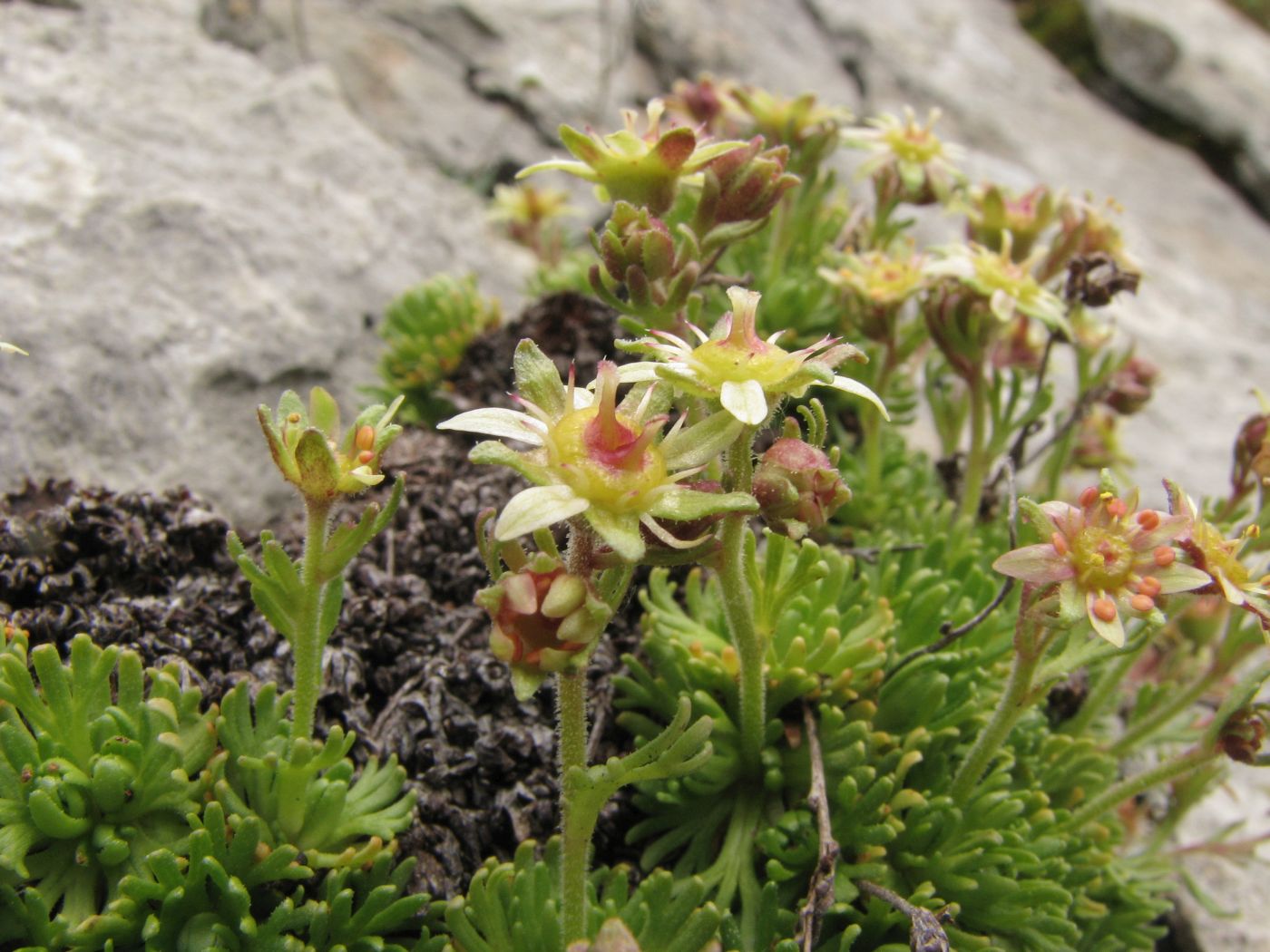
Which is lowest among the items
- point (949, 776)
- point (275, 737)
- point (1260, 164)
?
point (275, 737)

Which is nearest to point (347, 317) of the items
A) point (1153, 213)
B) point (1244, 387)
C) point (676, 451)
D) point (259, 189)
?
point (259, 189)

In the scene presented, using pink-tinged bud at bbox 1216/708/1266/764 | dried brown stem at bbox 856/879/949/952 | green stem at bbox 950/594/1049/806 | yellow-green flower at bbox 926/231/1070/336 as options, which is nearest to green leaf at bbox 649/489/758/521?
green stem at bbox 950/594/1049/806

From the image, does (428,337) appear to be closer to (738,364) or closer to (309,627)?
(309,627)

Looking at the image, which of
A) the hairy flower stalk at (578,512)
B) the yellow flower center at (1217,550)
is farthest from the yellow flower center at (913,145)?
the hairy flower stalk at (578,512)

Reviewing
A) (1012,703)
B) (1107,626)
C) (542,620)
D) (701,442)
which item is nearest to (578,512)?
(542,620)

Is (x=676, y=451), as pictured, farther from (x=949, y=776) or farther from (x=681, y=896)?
(x=949, y=776)

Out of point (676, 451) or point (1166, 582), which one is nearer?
point (676, 451)
